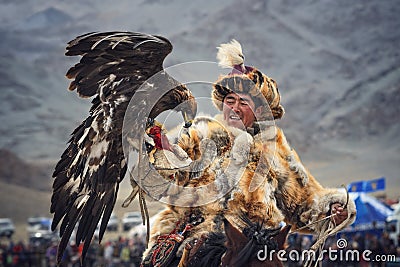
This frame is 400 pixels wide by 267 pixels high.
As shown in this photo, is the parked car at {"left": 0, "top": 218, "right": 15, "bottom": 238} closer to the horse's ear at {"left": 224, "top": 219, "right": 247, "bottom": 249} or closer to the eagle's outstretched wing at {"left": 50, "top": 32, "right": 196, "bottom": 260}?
the eagle's outstretched wing at {"left": 50, "top": 32, "right": 196, "bottom": 260}

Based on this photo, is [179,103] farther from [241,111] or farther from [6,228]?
[6,228]

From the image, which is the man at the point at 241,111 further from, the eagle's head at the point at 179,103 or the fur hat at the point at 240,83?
the eagle's head at the point at 179,103

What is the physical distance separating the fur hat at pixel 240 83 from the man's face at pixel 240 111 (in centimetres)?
4

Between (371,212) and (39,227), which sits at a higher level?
(39,227)

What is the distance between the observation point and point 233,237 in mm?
3678

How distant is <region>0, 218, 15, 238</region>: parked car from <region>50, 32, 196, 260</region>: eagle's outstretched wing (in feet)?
72.2

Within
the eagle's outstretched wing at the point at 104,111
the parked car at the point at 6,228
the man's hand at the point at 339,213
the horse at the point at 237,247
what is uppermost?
the parked car at the point at 6,228

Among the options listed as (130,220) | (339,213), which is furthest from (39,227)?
(339,213)

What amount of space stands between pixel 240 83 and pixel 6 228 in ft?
75.3

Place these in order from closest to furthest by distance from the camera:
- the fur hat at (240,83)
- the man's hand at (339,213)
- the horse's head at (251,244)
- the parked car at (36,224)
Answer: the horse's head at (251,244)
the man's hand at (339,213)
the fur hat at (240,83)
the parked car at (36,224)

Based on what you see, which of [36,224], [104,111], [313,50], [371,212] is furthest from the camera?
[313,50]

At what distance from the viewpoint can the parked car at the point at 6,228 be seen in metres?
25.1

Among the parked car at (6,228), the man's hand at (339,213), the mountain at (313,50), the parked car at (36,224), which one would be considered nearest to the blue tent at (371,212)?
the man's hand at (339,213)

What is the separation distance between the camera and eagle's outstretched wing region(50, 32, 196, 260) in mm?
4137
